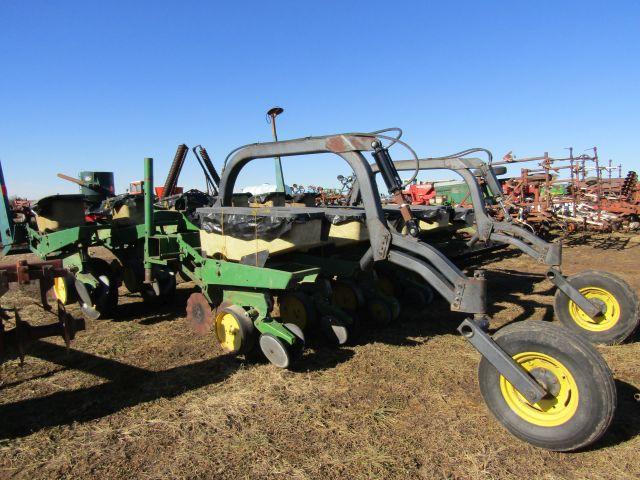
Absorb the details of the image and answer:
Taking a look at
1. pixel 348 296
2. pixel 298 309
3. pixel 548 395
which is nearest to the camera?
pixel 548 395

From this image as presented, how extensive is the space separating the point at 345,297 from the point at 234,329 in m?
1.77

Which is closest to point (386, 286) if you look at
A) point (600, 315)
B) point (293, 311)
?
point (293, 311)

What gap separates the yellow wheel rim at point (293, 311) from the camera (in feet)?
16.2

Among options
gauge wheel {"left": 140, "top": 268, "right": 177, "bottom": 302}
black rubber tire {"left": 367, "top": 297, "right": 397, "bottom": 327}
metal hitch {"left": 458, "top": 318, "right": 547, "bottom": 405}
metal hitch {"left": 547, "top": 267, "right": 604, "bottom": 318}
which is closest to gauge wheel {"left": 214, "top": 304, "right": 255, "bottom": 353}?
black rubber tire {"left": 367, "top": 297, "right": 397, "bottom": 327}

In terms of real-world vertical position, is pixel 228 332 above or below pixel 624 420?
above

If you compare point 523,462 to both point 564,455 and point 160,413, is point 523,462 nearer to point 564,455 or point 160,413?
point 564,455

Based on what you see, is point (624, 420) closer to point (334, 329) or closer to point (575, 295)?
point (575, 295)

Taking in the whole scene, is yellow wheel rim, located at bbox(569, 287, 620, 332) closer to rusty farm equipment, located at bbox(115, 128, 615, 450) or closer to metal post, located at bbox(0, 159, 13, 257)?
rusty farm equipment, located at bbox(115, 128, 615, 450)

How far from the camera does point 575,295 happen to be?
14.9 ft

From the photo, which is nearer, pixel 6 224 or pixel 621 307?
pixel 621 307

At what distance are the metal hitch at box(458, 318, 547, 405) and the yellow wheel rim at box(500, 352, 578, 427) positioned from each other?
0.11m

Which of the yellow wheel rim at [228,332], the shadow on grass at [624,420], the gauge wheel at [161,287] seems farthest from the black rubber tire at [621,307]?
the gauge wheel at [161,287]

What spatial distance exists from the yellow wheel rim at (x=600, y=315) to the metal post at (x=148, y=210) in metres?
5.21

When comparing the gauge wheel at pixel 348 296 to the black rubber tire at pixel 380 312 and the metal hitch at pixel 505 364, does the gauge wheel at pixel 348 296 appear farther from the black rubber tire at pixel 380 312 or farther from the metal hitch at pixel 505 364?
the metal hitch at pixel 505 364
